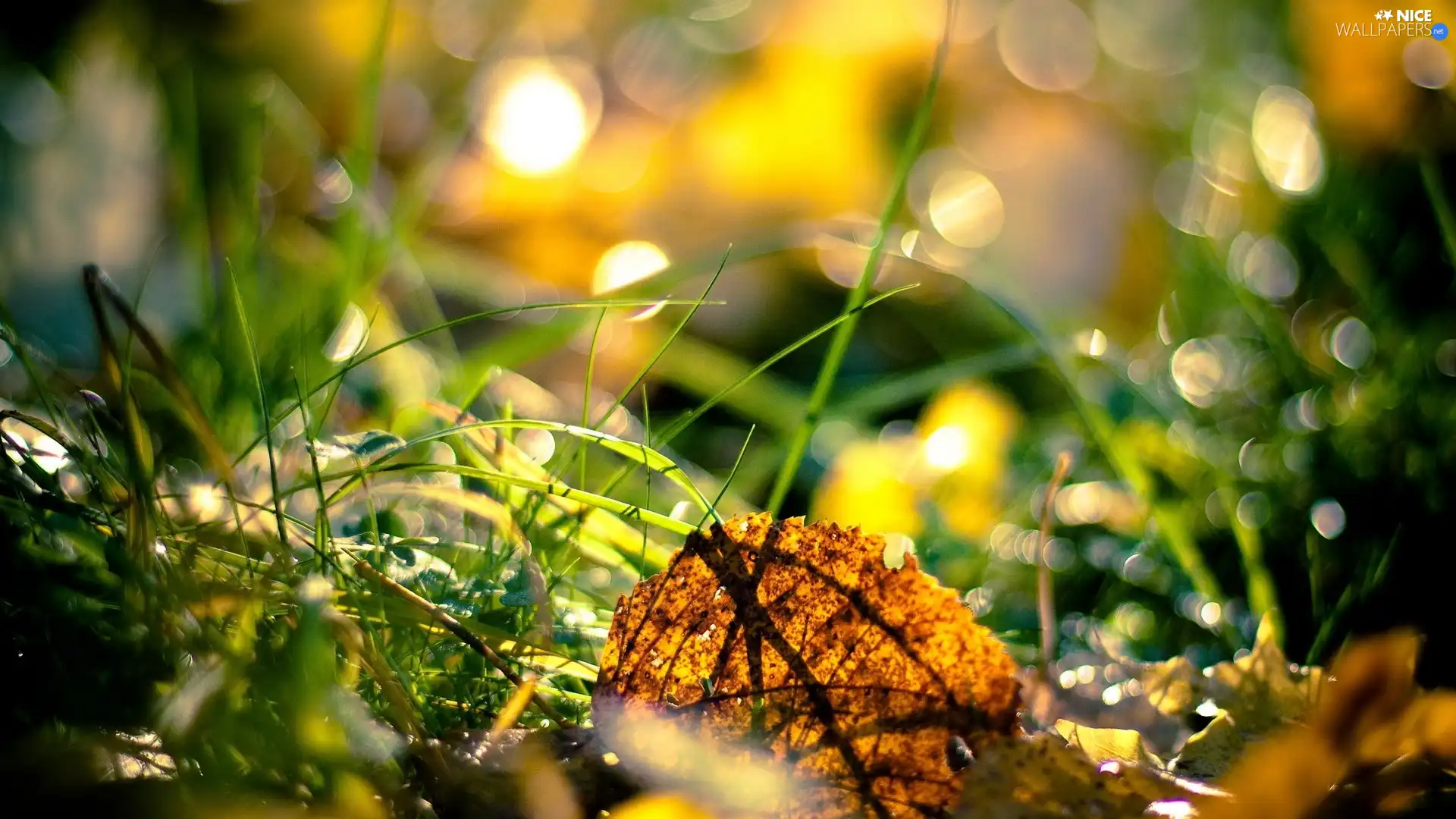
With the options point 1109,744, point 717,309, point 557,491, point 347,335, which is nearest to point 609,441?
point 557,491

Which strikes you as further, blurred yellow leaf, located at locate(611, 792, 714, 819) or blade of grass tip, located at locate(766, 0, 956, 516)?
blade of grass tip, located at locate(766, 0, 956, 516)

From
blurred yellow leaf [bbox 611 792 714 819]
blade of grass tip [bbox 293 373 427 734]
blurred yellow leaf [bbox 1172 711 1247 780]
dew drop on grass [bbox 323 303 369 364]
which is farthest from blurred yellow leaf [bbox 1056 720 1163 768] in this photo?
dew drop on grass [bbox 323 303 369 364]

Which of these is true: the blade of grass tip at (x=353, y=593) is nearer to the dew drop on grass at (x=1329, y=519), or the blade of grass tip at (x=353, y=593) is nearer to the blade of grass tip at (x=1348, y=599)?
the blade of grass tip at (x=1348, y=599)

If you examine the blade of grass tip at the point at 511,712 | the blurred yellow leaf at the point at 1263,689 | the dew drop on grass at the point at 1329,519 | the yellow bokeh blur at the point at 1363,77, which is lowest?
the blurred yellow leaf at the point at 1263,689

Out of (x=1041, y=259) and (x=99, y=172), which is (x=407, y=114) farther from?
(x=1041, y=259)

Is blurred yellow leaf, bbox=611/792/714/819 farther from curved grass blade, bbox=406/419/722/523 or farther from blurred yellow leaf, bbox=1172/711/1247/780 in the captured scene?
blurred yellow leaf, bbox=1172/711/1247/780

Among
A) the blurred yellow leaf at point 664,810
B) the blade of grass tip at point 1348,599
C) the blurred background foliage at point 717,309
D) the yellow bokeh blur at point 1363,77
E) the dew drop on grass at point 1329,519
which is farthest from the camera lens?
the yellow bokeh blur at point 1363,77

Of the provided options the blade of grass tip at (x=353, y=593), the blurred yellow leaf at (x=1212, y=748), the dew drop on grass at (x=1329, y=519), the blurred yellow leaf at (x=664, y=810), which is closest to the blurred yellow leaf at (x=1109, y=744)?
the blurred yellow leaf at (x=1212, y=748)
